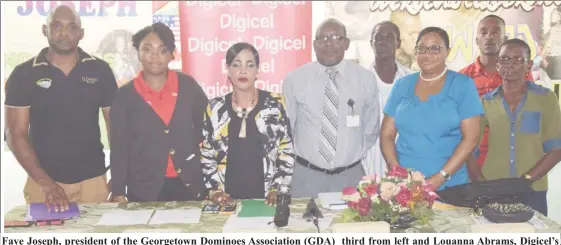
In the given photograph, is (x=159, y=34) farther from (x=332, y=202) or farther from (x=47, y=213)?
(x=332, y=202)

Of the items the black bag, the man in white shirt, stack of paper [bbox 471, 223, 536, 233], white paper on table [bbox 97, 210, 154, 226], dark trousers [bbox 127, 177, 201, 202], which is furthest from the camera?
the man in white shirt

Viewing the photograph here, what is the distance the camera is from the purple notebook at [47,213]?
9.61ft

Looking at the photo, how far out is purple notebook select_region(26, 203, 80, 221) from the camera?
293 centimetres

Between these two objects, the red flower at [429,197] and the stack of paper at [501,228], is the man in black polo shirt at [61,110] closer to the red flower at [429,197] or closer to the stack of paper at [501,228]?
the red flower at [429,197]

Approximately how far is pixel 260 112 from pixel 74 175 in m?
1.57

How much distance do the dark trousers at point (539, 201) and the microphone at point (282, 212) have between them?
2.08 metres

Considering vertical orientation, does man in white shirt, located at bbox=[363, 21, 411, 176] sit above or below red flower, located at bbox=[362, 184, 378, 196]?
above

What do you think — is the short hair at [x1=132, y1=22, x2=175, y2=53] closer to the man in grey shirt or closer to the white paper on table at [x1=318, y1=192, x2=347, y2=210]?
the man in grey shirt

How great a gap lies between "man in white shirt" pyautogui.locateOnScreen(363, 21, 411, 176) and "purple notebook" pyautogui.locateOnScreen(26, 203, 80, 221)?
2.23 meters

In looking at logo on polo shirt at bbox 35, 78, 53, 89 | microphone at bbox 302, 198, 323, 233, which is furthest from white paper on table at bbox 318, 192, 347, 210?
logo on polo shirt at bbox 35, 78, 53, 89

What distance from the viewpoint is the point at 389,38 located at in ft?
14.6

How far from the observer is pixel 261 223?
2.79 meters

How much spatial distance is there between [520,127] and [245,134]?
2012 millimetres

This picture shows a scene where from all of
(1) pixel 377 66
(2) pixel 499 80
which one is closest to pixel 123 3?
(1) pixel 377 66
